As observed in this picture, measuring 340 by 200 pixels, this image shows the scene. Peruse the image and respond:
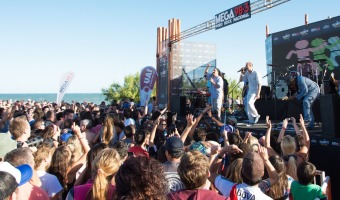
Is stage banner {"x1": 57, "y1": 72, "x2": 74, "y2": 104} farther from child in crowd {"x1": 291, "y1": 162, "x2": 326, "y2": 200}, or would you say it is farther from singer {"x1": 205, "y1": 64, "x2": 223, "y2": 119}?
child in crowd {"x1": 291, "y1": 162, "x2": 326, "y2": 200}

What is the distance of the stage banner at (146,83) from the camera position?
1260 cm

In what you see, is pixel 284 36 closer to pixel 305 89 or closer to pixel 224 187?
pixel 305 89

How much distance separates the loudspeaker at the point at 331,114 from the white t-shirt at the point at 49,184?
5.12 m

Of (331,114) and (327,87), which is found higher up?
(327,87)

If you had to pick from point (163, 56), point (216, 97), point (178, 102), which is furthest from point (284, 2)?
point (163, 56)

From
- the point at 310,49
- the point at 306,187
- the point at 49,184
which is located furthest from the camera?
the point at 310,49

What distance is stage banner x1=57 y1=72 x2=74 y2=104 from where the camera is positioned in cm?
1126

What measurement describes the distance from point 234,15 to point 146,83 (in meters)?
4.59

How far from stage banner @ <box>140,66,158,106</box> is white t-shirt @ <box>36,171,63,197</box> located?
9574mm

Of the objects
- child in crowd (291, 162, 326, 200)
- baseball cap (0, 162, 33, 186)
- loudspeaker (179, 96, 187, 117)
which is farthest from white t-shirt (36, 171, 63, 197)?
loudspeaker (179, 96, 187, 117)

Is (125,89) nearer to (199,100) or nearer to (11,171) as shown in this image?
(199,100)

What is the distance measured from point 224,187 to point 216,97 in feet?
23.9

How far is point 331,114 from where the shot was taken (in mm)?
5914

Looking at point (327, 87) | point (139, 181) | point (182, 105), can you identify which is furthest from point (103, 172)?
point (182, 105)
